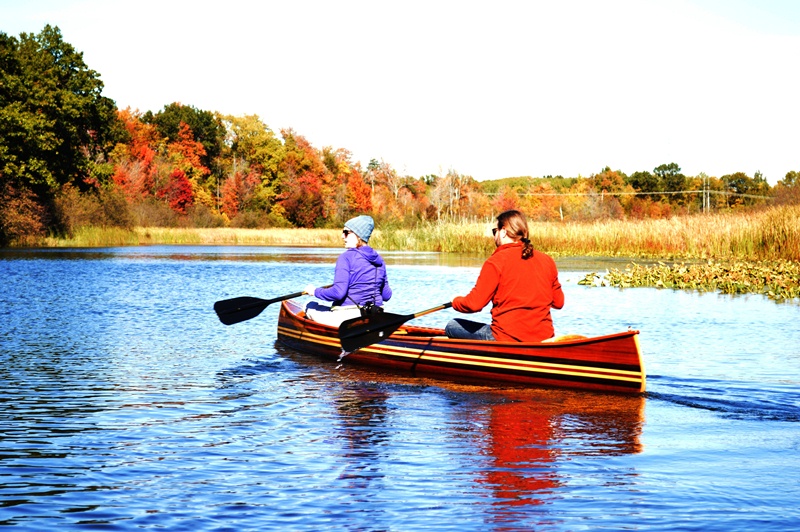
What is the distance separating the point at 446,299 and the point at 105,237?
34879 mm

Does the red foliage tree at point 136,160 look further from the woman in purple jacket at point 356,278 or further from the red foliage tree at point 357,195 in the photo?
the woman in purple jacket at point 356,278

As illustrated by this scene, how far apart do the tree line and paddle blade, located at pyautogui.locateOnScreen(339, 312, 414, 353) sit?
22.2 meters

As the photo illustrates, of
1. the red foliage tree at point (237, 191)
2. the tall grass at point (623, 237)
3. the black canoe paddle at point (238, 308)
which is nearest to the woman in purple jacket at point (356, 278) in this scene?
the black canoe paddle at point (238, 308)

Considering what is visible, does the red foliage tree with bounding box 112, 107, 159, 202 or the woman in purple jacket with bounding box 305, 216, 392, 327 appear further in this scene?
the red foliage tree with bounding box 112, 107, 159, 202

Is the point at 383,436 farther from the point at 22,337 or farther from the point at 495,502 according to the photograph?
the point at 22,337

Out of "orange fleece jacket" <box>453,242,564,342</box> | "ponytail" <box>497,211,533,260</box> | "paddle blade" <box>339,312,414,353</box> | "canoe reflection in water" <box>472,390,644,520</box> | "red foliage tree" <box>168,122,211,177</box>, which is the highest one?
"red foliage tree" <box>168,122,211,177</box>

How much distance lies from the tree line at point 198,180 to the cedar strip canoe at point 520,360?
22245 millimetres

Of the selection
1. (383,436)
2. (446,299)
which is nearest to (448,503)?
(383,436)

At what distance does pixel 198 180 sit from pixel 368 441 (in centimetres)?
7254

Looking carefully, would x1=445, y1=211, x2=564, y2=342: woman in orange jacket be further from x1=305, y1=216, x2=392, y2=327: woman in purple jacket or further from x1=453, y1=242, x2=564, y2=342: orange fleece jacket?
x1=305, y1=216, x2=392, y2=327: woman in purple jacket

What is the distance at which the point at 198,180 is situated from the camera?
7669 cm

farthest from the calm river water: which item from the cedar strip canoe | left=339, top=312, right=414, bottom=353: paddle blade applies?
left=339, top=312, right=414, bottom=353: paddle blade

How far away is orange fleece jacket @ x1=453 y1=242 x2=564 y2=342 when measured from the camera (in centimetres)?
805

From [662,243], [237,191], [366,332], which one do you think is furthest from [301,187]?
[366,332]
